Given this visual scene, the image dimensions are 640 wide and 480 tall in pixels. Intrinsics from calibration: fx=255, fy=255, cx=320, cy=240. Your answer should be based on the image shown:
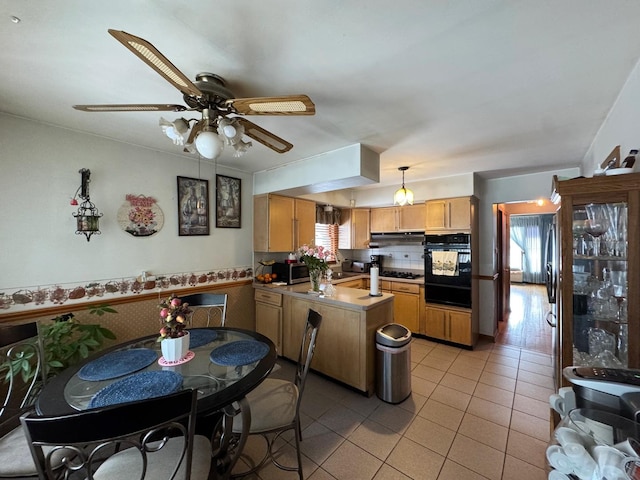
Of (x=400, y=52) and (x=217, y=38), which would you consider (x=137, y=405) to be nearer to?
(x=217, y=38)

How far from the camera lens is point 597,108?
1883mm

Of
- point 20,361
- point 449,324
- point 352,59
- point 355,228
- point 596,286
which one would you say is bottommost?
point 449,324

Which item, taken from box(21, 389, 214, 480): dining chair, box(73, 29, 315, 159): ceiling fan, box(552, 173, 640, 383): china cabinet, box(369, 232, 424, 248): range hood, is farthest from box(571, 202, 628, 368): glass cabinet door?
box(369, 232, 424, 248): range hood

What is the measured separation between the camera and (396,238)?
190 inches

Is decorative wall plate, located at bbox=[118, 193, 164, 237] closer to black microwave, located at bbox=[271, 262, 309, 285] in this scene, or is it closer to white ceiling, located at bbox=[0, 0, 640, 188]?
white ceiling, located at bbox=[0, 0, 640, 188]

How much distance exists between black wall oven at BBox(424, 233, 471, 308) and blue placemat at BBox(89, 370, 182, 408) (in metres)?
3.59

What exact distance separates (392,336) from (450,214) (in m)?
2.22

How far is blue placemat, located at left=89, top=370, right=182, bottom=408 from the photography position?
119 cm

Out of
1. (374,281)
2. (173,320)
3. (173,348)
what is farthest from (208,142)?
(374,281)

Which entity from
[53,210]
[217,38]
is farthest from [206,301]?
[217,38]

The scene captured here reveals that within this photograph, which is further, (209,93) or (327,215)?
(327,215)

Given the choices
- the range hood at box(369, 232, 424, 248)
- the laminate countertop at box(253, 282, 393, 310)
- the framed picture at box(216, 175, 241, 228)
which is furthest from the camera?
the range hood at box(369, 232, 424, 248)

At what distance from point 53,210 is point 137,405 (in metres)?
2.35

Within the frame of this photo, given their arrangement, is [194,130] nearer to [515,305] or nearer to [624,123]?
[624,123]
